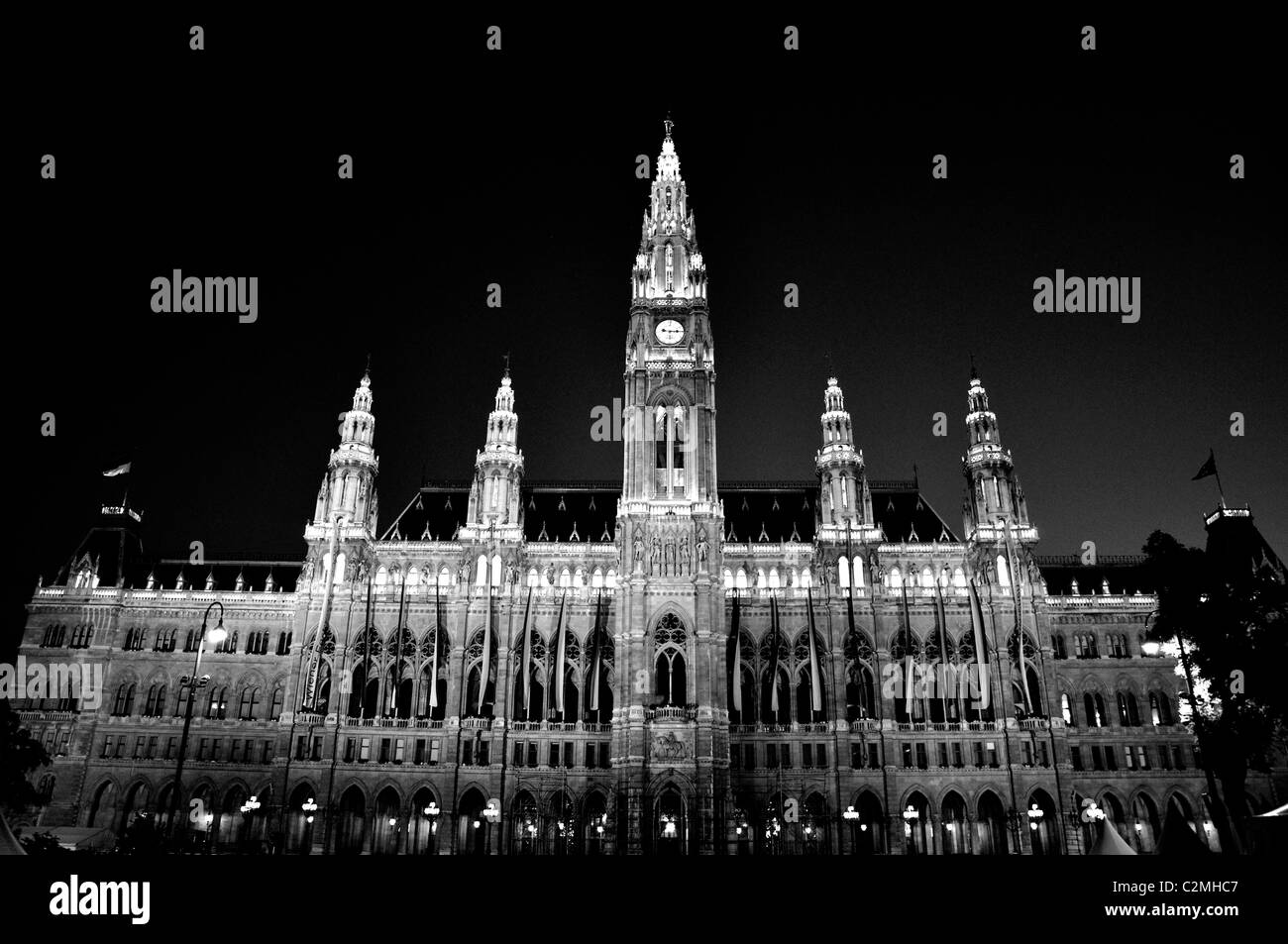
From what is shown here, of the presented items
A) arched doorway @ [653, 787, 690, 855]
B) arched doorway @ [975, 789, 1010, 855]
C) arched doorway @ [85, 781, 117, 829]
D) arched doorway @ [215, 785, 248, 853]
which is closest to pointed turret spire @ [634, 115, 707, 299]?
arched doorway @ [653, 787, 690, 855]

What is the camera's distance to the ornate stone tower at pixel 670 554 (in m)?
69.1

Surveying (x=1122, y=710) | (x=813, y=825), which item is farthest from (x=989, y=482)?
(x=813, y=825)

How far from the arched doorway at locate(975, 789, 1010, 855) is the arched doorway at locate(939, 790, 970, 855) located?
1031mm

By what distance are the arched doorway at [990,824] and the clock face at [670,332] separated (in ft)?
154

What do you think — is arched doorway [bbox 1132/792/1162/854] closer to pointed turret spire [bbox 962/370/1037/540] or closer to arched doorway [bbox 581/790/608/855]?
pointed turret spire [bbox 962/370/1037/540]

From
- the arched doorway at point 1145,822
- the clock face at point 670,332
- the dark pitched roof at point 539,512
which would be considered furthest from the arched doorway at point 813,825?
the clock face at point 670,332

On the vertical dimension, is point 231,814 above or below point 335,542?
below

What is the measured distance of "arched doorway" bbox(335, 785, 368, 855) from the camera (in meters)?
72.6

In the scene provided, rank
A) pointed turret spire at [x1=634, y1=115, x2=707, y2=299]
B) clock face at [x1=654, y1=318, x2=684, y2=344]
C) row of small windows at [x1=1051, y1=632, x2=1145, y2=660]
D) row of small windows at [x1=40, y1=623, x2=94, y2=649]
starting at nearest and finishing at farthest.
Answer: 1. row of small windows at [x1=1051, y1=632, x2=1145, y2=660]
2. row of small windows at [x1=40, y1=623, x2=94, y2=649]
3. clock face at [x1=654, y1=318, x2=684, y2=344]
4. pointed turret spire at [x1=634, y1=115, x2=707, y2=299]

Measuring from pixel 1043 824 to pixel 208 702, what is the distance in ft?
233

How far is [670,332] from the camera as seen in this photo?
3324 inches

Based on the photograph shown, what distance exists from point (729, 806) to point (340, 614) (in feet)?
122

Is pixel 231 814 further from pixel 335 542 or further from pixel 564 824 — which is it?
pixel 564 824
